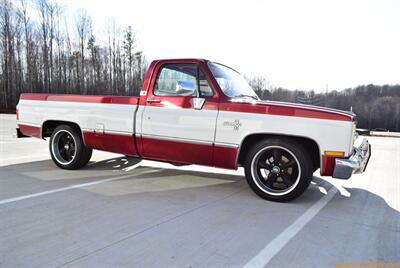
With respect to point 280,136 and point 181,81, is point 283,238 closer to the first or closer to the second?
point 280,136

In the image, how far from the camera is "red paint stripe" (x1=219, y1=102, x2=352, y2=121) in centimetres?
352

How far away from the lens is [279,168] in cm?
390

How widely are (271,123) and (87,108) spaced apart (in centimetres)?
331

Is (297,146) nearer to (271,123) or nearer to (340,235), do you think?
(271,123)

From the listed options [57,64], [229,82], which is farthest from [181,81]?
[57,64]

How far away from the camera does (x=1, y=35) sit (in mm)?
33719

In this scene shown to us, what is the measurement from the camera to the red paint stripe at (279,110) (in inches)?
138

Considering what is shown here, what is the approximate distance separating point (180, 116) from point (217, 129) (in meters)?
0.63

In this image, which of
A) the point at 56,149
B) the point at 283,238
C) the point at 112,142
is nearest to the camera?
A: the point at 283,238

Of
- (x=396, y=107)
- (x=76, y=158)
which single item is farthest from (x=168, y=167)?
(x=396, y=107)

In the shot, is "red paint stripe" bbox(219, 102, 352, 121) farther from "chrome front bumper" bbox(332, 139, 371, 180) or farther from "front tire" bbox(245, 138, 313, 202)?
"chrome front bumper" bbox(332, 139, 371, 180)

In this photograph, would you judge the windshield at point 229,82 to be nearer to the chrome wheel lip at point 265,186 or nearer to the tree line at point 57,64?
the chrome wheel lip at point 265,186

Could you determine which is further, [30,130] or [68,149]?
[30,130]

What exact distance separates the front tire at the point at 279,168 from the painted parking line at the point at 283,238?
343mm
